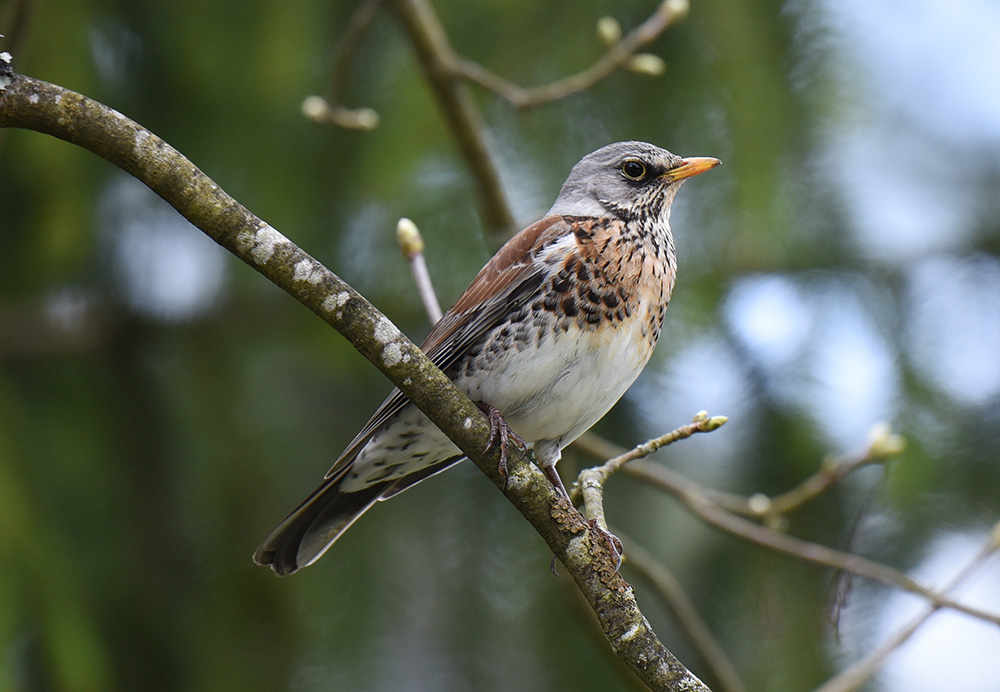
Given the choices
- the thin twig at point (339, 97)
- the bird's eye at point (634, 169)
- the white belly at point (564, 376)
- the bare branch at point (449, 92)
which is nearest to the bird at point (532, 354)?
the white belly at point (564, 376)

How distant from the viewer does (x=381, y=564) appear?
3.60m

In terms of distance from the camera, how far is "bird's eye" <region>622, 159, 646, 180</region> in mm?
3221

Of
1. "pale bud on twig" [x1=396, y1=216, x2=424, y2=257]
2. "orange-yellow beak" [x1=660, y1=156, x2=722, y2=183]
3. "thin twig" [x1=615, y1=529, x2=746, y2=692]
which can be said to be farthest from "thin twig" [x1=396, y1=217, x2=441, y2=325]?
"thin twig" [x1=615, y1=529, x2=746, y2=692]

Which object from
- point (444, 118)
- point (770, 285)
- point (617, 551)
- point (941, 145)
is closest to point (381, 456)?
point (617, 551)

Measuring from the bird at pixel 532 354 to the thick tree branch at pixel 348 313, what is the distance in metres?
0.54

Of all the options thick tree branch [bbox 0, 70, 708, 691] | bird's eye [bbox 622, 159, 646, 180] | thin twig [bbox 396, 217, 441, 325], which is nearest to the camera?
thick tree branch [bbox 0, 70, 708, 691]

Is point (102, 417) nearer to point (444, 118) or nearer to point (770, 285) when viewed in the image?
point (444, 118)

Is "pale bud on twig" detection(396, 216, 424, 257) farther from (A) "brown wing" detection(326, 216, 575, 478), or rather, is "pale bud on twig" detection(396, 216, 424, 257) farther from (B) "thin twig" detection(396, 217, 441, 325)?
(A) "brown wing" detection(326, 216, 575, 478)

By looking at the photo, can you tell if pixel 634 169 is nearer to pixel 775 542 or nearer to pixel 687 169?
pixel 687 169

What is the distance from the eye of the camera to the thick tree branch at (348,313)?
1.75 meters

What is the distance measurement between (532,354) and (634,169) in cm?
90

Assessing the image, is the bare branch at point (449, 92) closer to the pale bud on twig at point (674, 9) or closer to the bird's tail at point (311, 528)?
the pale bud on twig at point (674, 9)

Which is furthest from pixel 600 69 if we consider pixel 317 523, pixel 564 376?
pixel 317 523

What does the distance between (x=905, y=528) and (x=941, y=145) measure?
5.01 feet
